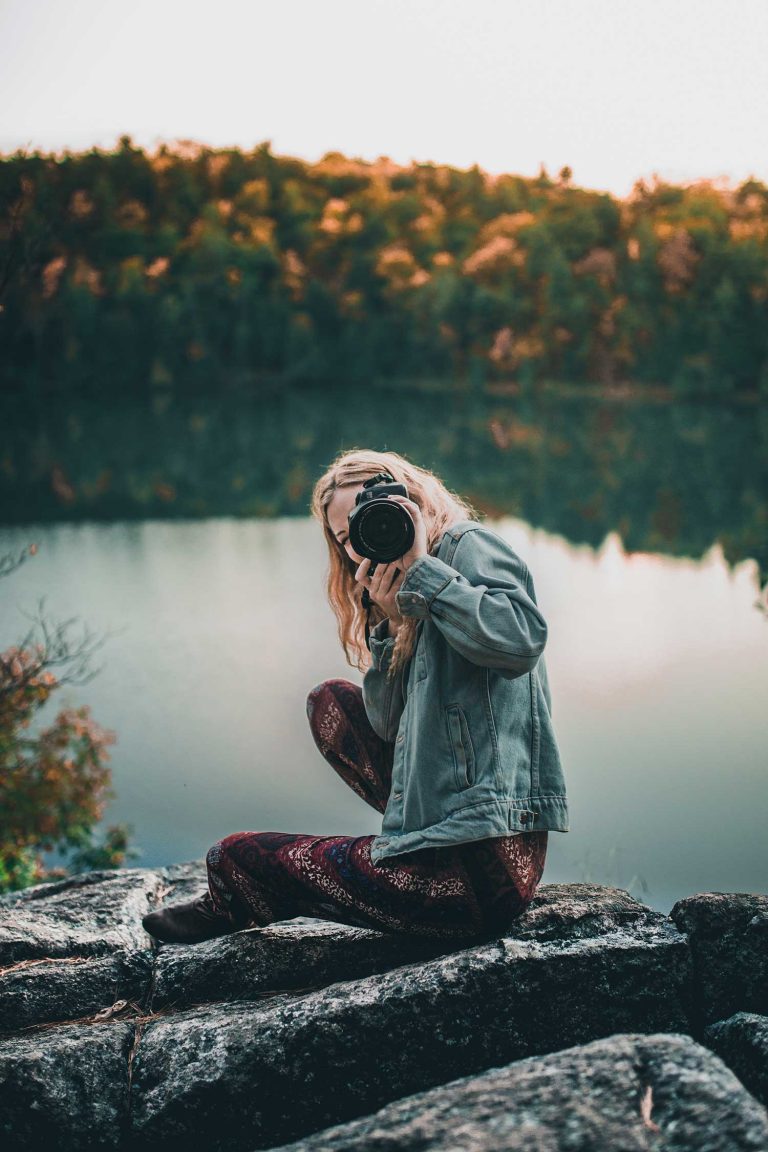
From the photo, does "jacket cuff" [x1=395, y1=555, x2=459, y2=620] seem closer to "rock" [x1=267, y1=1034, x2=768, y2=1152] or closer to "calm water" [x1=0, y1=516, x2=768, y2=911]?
"rock" [x1=267, y1=1034, x2=768, y2=1152]

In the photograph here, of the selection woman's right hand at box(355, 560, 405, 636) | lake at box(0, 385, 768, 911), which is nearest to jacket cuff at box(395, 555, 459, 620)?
woman's right hand at box(355, 560, 405, 636)

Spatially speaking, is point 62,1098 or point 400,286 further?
point 400,286

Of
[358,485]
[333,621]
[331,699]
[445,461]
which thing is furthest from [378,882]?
[445,461]

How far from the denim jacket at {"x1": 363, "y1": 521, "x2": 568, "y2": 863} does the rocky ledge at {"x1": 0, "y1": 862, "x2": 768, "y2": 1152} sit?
0.29 meters

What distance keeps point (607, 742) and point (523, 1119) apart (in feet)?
24.4

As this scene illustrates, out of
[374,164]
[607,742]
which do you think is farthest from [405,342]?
[607,742]

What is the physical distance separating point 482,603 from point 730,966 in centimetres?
95

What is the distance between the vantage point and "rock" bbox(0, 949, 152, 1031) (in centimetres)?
230

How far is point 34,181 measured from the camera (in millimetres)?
5391

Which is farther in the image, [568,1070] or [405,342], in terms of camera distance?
[405,342]

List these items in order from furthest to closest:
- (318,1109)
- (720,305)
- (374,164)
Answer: (374,164) < (720,305) < (318,1109)

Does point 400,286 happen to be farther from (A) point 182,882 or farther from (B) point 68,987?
(B) point 68,987

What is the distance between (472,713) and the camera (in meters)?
2.05

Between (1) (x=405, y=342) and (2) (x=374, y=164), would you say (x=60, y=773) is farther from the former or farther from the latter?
(2) (x=374, y=164)
